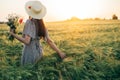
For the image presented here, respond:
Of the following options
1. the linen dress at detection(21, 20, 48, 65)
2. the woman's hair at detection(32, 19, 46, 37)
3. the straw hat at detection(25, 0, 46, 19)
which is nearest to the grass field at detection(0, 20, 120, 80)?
the linen dress at detection(21, 20, 48, 65)

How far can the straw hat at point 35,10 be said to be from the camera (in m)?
5.43

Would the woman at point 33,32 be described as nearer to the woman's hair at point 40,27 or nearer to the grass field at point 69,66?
the woman's hair at point 40,27

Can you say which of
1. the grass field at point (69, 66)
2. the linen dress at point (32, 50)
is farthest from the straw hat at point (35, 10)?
the grass field at point (69, 66)

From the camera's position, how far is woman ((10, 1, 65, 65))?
17.7 ft

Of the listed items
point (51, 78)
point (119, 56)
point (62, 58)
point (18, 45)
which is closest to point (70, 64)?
point (62, 58)

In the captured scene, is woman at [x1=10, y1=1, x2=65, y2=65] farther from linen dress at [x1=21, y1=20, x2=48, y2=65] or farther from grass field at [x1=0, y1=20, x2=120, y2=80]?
grass field at [x1=0, y1=20, x2=120, y2=80]

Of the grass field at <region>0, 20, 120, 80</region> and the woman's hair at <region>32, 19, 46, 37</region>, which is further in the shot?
the woman's hair at <region>32, 19, 46, 37</region>

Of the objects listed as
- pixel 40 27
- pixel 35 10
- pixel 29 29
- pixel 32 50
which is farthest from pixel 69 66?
pixel 35 10

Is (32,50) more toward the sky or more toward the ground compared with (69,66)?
more toward the sky

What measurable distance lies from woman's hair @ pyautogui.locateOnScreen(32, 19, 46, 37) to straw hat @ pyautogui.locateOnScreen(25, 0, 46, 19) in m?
0.09

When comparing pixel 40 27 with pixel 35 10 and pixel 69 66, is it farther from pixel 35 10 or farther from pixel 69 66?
pixel 69 66

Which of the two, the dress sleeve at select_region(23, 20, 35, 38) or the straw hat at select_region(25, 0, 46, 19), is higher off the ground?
the straw hat at select_region(25, 0, 46, 19)

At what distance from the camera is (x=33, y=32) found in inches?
214

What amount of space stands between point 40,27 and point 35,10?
0.30m
